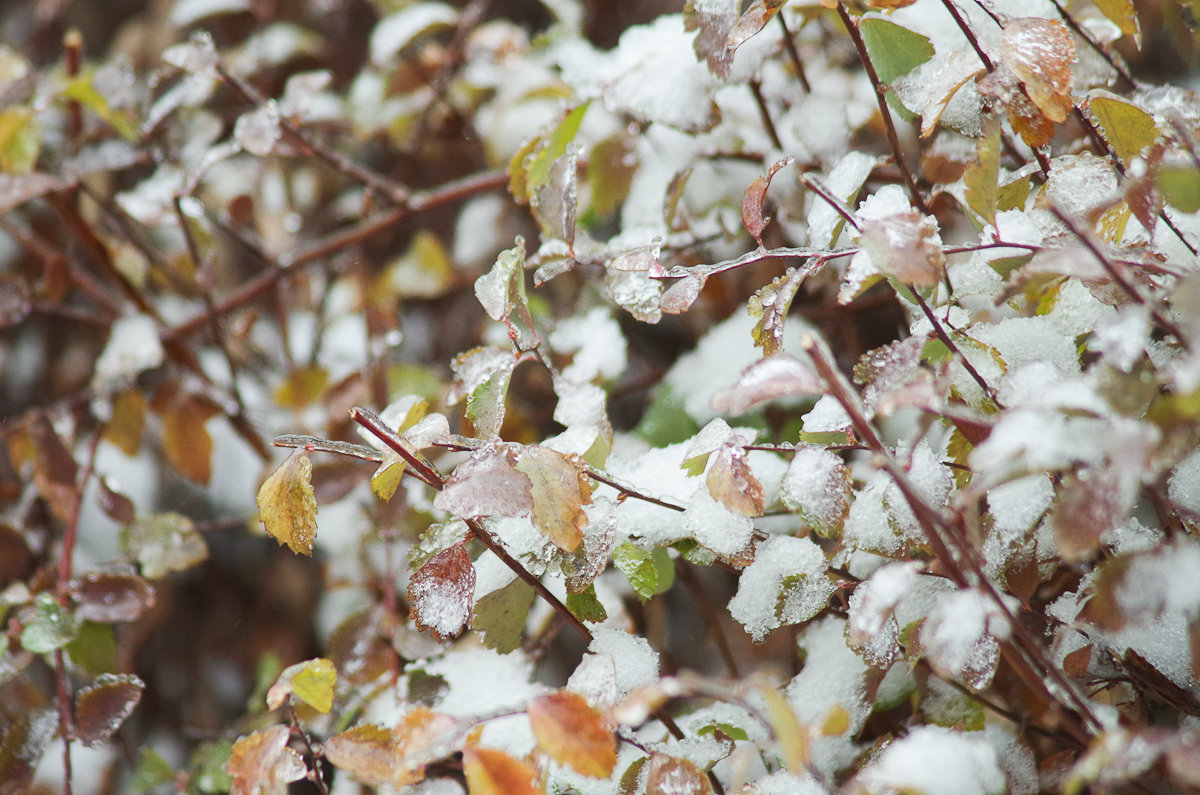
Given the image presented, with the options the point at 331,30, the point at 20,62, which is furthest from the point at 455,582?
the point at 331,30

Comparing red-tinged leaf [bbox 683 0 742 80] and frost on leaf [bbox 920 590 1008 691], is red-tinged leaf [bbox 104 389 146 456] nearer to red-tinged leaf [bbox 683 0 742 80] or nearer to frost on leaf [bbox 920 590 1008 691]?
red-tinged leaf [bbox 683 0 742 80]

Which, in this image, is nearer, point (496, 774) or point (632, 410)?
point (496, 774)

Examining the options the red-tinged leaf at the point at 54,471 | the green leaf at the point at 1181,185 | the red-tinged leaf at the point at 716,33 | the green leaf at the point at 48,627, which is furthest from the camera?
the red-tinged leaf at the point at 54,471

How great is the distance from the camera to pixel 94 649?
704 millimetres

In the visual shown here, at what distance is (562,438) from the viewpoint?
54cm

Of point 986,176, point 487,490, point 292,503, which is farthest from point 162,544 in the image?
point 986,176

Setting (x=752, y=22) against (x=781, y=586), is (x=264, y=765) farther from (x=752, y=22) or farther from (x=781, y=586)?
(x=752, y=22)

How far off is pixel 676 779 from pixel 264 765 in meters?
0.23

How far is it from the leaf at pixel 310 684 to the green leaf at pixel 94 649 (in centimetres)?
33

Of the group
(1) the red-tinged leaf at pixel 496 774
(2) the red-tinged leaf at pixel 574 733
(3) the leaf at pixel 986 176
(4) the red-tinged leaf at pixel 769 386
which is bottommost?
(1) the red-tinged leaf at pixel 496 774

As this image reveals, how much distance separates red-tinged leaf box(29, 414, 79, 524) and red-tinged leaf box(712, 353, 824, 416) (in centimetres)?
70

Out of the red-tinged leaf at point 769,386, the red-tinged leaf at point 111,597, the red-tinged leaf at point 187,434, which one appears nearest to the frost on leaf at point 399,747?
the red-tinged leaf at point 769,386

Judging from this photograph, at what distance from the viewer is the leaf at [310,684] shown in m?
0.47

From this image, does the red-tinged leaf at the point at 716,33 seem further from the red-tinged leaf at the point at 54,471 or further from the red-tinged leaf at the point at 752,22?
the red-tinged leaf at the point at 54,471
